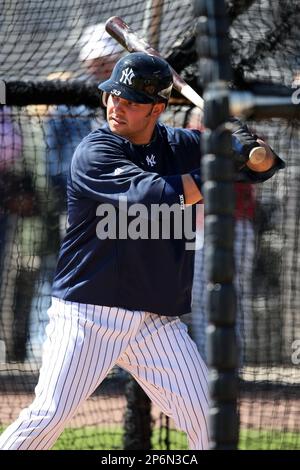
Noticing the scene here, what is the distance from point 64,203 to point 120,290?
2018mm

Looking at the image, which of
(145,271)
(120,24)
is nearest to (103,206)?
(145,271)

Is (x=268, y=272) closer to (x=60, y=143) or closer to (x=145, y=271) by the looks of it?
(x=60, y=143)

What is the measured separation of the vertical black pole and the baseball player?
1101 mm

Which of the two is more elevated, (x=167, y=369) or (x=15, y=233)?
(x=15, y=233)

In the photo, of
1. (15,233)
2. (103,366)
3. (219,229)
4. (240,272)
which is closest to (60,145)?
(15,233)

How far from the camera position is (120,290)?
130 inches

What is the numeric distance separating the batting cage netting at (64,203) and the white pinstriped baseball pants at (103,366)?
2.84 feet

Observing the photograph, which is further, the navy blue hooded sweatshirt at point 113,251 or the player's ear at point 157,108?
the player's ear at point 157,108

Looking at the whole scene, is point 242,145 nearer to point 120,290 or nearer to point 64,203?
point 120,290

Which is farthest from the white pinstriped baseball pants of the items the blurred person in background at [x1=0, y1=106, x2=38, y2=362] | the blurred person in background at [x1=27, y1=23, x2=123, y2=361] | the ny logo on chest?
the blurred person in background at [x1=0, y1=106, x2=38, y2=362]

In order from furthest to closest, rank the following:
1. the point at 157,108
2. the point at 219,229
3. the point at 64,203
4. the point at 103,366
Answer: the point at 64,203
the point at 157,108
the point at 103,366
the point at 219,229

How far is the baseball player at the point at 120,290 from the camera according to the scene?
3217 millimetres

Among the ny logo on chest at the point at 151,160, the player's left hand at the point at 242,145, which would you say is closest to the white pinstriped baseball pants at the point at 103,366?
the ny logo on chest at the point at 151,160

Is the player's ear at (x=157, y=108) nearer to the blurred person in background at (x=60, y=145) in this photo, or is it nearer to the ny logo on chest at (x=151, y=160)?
the ny logo on chest at (x=151, y=160)
